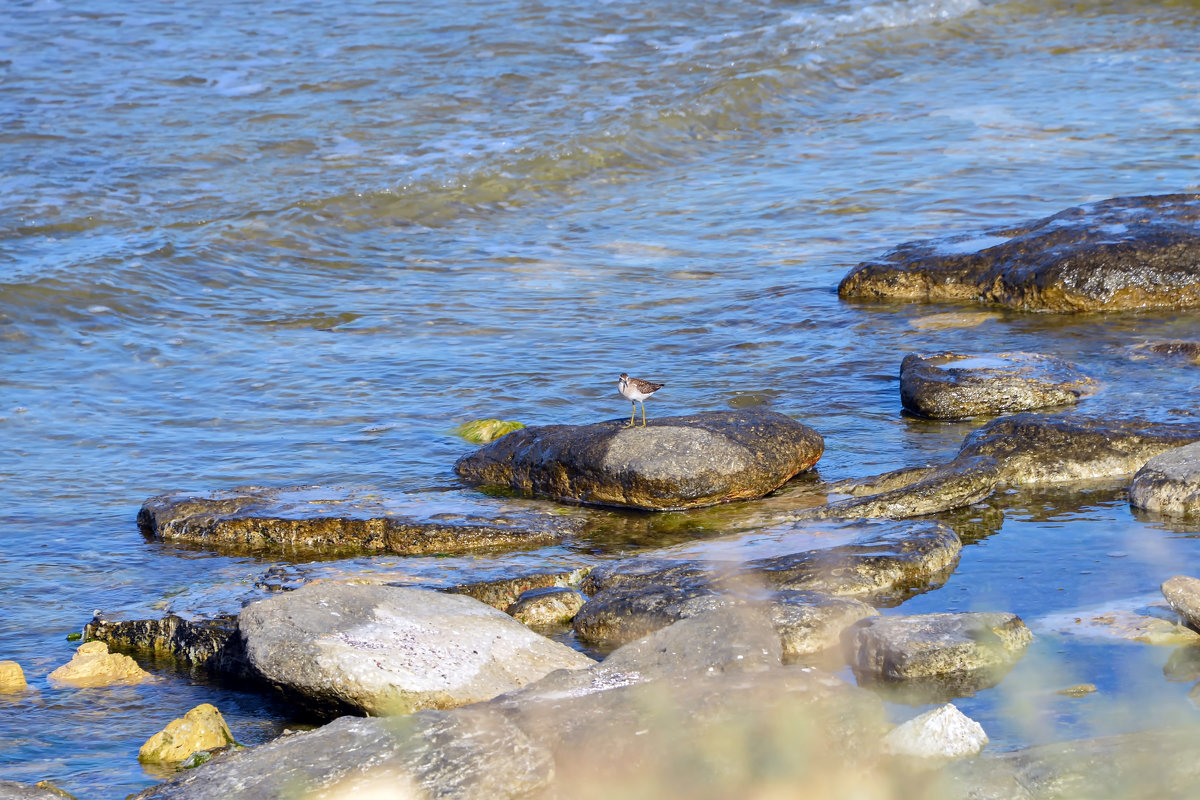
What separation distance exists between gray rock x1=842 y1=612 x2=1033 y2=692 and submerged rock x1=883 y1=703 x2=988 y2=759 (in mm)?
439

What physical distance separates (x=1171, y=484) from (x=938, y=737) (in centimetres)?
223

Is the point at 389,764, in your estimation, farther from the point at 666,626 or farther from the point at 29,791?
the point at 666,626

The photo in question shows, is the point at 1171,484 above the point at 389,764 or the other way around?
the other way around

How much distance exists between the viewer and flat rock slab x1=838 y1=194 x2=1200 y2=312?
801 centimetres

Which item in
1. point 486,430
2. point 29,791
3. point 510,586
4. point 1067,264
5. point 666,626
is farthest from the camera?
point 1067,264

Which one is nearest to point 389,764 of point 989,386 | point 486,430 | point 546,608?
point 546,608

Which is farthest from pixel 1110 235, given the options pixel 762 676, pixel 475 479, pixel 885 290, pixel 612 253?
pixel 762 676

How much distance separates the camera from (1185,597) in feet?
12.7

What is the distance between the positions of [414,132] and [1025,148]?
607 centimetres

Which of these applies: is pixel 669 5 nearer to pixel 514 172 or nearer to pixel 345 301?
pixel 514 172

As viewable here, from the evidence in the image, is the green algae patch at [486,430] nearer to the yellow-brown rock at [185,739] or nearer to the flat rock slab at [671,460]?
the flat rock slab at [671,460]

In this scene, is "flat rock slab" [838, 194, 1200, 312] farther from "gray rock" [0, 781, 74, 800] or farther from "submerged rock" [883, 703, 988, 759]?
"gray rock" [0, 781, 74, 800]

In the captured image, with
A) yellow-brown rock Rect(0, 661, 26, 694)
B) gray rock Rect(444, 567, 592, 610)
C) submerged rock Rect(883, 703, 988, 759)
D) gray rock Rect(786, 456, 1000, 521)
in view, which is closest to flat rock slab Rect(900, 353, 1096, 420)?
gray rock Rect(786, 456, 1000, 521)

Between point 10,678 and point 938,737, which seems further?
point 10,678
